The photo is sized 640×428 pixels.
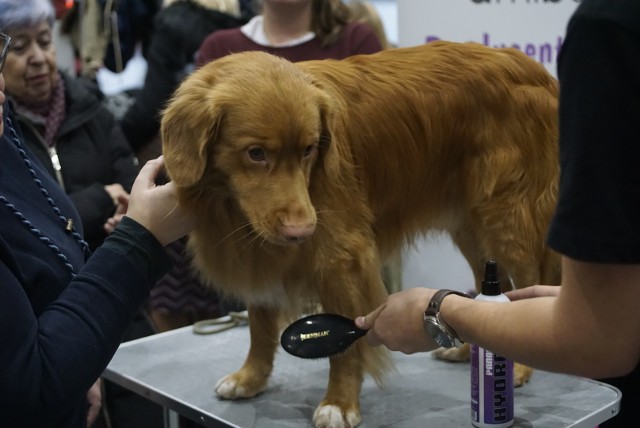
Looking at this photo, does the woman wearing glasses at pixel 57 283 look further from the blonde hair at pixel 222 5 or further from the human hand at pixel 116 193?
the blonde hair at pixel 222 5

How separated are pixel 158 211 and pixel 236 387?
1.99 ft

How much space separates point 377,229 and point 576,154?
1.20m

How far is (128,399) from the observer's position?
2.47 metres

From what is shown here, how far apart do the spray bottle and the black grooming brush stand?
0.85ft

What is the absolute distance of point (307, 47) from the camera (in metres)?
2.73

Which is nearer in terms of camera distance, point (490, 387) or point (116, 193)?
point (490, 387)

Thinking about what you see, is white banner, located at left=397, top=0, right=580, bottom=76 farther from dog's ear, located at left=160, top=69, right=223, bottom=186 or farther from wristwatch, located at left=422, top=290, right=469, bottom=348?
wristwatch, located at left=422, top=290, right=469, bottom=348

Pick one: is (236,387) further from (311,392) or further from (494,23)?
(494,23)

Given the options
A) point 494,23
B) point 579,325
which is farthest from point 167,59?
point 579,325

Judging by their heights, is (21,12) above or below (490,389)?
above

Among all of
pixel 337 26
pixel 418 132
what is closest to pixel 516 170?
pixel 418 132

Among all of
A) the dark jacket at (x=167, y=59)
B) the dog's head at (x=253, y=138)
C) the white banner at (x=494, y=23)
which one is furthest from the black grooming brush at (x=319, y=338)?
the dark jacket at (x=167, y=59)

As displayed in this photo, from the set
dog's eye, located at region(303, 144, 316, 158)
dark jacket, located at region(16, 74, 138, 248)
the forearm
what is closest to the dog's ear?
dog's eye, located at region(303, 144, 316, 158)

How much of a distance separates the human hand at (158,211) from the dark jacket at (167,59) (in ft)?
6.19
